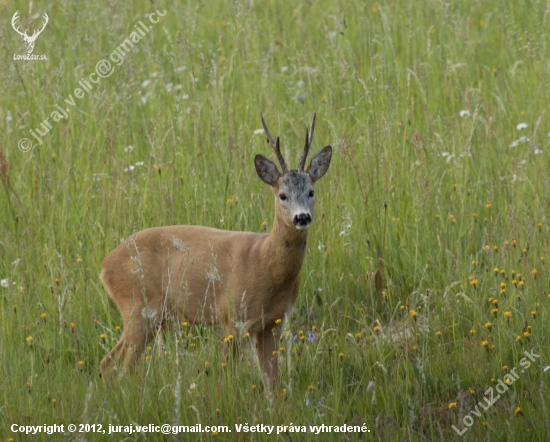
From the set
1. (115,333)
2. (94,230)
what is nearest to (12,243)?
(94,230)

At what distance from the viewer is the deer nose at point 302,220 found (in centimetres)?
482

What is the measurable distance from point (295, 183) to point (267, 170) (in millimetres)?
226

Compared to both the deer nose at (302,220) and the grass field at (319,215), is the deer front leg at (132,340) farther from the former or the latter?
the deer nose at (302,220)

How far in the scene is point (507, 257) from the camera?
536cm

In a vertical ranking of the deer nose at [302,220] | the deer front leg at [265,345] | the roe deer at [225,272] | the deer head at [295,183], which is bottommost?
the deer front leg at [265,345]

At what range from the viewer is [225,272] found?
17.0 feet

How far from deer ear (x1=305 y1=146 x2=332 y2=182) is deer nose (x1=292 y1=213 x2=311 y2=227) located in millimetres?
456

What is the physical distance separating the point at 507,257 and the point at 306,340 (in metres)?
1.16

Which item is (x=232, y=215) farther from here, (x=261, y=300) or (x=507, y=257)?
(x=507, y=257)

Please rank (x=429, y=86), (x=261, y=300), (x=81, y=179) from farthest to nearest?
(x=429, y=86) → (x=81, y=179) → (x=261, y=300)

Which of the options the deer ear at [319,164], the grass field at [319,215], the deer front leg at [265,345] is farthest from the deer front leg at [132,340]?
the deer ear at [319,164]

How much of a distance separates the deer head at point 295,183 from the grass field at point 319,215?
0.53m

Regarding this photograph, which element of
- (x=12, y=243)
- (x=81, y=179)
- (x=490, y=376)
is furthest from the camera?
(x=81, y=179)

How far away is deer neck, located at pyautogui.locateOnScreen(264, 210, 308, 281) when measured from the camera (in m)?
5.05
